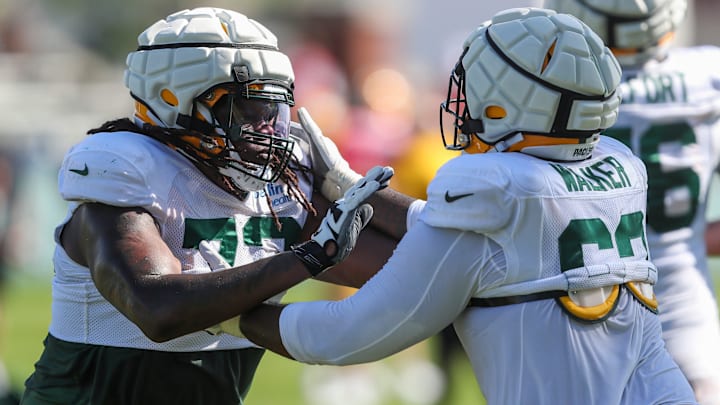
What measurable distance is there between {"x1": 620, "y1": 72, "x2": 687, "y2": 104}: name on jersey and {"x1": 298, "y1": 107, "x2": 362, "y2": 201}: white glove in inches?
49.9

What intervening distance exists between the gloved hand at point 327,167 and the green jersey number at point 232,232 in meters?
0.19

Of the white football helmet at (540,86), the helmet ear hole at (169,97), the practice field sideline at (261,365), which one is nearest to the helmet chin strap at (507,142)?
the white football helmet at (540,86)

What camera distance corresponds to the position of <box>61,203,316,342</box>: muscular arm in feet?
10.5

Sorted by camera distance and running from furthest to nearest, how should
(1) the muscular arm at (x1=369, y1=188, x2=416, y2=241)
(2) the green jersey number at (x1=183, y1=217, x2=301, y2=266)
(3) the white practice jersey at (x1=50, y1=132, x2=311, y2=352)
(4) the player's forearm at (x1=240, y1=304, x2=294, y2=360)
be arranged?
(1) the muscular arm at (x1=369, y1=188, x2=416, y2=241) → (2) the green jersey number at (x1=183, y1=217, x2=301, y2=266) → (3) the white practice jersey at (x1=50, y1=132, x2=311, y2=352) → (4) the player's forearm at (x1=240, y1=304, x2=294, y2=360)

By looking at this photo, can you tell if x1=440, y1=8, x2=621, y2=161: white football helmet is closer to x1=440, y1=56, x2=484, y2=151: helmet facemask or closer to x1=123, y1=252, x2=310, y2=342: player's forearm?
x1=440, y1=56, x2=484, y2=151: helmet facemask

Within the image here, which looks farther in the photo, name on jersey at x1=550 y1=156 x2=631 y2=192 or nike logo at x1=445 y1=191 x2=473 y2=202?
name on jersey at x1=550 y1=156 x2=631 y2=192

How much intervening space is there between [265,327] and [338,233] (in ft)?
0.99

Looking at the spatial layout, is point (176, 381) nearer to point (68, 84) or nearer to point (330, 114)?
point (330, 114)

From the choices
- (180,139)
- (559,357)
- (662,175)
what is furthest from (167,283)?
(662,175)

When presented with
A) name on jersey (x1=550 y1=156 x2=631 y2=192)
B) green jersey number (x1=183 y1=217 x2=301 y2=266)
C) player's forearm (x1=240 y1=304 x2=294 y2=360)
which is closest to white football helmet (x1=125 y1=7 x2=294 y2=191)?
green jersey number (x1=183 y1=217 x2=301 y2=266)

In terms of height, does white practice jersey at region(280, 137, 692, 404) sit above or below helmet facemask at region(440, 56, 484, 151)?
below

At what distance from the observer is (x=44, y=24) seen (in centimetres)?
2881

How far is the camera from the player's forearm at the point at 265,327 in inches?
127

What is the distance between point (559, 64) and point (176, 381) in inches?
56.0
